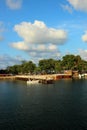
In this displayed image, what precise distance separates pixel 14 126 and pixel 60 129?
10323mm

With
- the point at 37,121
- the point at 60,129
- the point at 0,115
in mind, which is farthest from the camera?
the point at 0,115

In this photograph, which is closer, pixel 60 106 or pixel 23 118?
pixel 23 118

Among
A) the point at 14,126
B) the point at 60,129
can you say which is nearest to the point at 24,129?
the point at 14,126

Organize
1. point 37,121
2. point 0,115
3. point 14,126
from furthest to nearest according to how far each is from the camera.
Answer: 1. point 0,115
2. point 37,121
3. point 14,126

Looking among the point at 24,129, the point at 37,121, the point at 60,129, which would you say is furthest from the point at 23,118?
the point at 60,129

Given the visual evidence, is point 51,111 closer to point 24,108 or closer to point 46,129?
point 24,108

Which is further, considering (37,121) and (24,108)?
(24,108)

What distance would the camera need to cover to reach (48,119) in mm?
62531

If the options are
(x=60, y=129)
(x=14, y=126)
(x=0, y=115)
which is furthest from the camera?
(x=0, y=115)

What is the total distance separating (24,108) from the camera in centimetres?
7738

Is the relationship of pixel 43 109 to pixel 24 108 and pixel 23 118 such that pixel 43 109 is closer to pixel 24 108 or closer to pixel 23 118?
pixel 24 108

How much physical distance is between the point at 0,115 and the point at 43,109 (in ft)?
43.0

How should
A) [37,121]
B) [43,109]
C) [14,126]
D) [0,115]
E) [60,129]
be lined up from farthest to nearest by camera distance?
[43,109] < [0,115] < [37,121] < [14,126] < [60,129]

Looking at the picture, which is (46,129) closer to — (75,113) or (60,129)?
(60,129)
